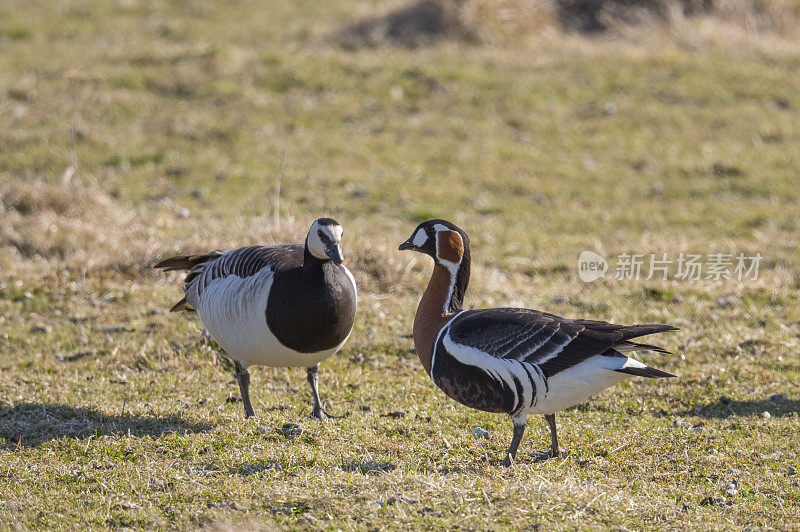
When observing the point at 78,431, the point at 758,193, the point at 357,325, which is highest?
the point at 78,431

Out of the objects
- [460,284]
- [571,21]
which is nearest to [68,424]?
[460,284]

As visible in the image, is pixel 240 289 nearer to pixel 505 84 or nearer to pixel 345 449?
pixel 345 449

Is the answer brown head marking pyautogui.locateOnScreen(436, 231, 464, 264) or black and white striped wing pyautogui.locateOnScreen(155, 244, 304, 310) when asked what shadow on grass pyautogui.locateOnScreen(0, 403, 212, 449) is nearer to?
black and white striped wing pyautogui.locateOnScreen(155, 244, 304, 310)

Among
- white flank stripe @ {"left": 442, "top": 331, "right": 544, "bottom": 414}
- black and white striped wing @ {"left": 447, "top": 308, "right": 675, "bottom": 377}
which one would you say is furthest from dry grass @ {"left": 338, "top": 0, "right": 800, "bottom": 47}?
white flank stripe @ {"left": 442, "top": 331, "right": 544, "bottom": 414}

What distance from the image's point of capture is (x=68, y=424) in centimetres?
815

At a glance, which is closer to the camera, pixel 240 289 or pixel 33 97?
pixel 240 289

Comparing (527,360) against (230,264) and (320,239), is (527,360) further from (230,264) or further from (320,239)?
(230,264)

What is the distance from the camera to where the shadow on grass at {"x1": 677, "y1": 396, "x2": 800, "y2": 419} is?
8.78 m

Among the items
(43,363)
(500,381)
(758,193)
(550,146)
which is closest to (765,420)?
(500,381)

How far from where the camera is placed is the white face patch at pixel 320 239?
7.97 meters

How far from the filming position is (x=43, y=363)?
995 centimetres

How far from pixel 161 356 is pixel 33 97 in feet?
37.5

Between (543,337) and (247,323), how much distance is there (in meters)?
2.77

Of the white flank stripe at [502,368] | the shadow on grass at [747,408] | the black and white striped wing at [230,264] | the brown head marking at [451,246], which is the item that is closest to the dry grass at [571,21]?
the black and white striped wing at [230,264]
